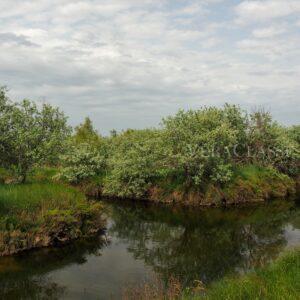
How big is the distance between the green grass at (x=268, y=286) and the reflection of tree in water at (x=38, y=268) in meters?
8.88

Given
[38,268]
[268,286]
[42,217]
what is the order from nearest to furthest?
[268,286]
[38,268]
[42,217]

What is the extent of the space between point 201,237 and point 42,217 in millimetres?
13486

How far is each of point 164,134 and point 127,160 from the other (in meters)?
5.96

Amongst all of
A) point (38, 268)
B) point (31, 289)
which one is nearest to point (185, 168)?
point (38, 268)

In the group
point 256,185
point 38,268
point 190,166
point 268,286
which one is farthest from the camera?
point 256,185

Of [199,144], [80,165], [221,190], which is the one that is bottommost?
[221,190]

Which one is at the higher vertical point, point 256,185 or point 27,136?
point 27,136

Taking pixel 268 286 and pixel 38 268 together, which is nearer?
pixel 268 286

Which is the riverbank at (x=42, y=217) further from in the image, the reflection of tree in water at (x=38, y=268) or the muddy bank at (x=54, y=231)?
the reflection of tree in water at (x=38, y=268)

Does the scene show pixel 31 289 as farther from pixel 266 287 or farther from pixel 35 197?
pixel 266 287

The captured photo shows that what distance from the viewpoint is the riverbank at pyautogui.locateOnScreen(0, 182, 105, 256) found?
25984mm

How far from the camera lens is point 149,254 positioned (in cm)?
2750

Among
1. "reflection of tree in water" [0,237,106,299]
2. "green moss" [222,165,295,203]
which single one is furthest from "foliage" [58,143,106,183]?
"reflection of tree in water" [0,237,106,299]

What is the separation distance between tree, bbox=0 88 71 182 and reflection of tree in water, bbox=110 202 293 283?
9407mm
